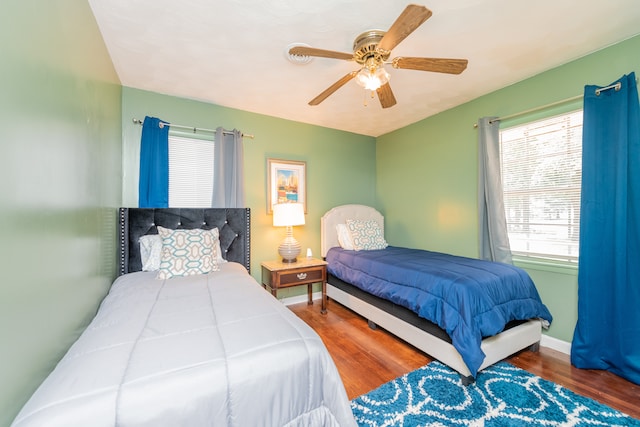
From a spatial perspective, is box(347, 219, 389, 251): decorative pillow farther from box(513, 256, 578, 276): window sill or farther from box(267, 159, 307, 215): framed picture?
box(513, 256, 578, 276): window sill

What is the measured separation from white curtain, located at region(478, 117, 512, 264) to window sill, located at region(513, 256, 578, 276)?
10 centimetres

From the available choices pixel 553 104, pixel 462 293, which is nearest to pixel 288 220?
pixel 462 293

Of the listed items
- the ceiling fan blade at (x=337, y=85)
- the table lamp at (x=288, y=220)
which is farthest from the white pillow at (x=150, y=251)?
the ceiling fan blade at (x=337, y=85)

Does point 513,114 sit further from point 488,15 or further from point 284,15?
point 284,15

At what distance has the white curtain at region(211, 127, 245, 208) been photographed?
9.73ft

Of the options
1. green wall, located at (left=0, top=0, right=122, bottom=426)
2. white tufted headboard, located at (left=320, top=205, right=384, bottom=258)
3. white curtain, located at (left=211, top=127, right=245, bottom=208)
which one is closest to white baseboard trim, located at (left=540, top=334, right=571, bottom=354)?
white tufted headboard, located at (left=320, top=205, right=384, bottom=258)

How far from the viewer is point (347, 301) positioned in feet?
10.2

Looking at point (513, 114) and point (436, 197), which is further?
point (436, 197)

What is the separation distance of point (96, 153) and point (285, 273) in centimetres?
196

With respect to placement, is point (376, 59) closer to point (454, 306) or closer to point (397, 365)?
point (454, 306)

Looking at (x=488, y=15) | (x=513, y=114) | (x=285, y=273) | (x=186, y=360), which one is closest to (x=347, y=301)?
(x=285, y=273)

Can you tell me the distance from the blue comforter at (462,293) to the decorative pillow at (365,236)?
1.97 feet

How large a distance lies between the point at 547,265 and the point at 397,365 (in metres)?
1.69

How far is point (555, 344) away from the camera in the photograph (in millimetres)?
2297
